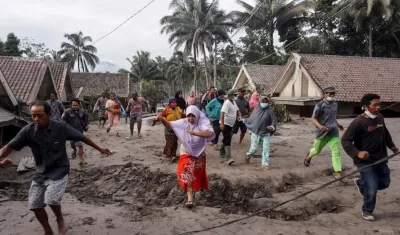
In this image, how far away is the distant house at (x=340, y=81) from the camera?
Answer: 20359 mm

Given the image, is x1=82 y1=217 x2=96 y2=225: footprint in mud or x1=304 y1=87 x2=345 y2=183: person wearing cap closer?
x1=82 y1=217 x2=96 y2=225: footprint in mud

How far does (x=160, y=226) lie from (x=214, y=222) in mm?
687

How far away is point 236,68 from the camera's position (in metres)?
42.8

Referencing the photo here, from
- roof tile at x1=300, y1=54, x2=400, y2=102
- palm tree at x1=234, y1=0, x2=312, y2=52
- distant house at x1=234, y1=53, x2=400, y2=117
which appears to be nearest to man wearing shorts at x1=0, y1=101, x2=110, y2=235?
distant house at x1=234, y1=53, x2=400, y2=117

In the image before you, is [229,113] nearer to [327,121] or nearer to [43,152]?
[327,121]

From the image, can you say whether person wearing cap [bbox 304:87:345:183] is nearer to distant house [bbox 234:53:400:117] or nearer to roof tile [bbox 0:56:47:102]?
roof tile [bbox 0:56:47:102]

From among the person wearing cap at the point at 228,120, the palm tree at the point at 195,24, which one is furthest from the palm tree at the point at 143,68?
the person wearing cap at the point at 228,120

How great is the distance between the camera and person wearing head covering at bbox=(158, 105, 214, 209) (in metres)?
5.09

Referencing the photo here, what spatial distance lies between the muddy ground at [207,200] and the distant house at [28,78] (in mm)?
6515

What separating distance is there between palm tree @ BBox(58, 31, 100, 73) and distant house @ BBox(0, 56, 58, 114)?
38550mm

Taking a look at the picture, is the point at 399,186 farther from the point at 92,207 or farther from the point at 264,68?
the point at 264,68

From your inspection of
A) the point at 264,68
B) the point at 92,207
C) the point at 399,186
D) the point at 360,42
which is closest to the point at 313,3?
the point at 360,42

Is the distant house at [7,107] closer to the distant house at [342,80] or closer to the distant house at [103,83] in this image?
the distant house at [342,80]

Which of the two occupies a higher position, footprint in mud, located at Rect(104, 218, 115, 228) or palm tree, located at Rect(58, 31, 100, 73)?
palm tree, located at Rect(58, 31, 100, 73)
